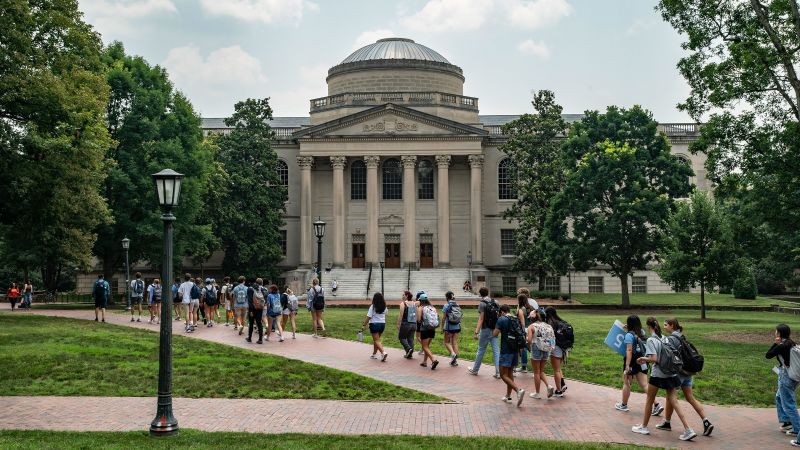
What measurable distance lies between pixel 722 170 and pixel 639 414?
54.0ft

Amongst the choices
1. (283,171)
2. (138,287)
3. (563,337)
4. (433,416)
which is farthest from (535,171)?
(433,416)

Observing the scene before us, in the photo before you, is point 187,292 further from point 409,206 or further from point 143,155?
point 409,206

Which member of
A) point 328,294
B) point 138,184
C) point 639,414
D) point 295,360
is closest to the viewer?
point 639,414

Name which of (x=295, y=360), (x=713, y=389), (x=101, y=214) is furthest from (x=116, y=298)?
(x=713, y=389)

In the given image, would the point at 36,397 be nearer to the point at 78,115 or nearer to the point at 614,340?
the point at 614,340

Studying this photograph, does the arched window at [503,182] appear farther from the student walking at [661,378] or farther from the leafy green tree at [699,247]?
the student walking at [661,378]

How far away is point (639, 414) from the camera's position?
1355 centimetres

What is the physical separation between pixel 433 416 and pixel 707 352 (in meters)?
11.9

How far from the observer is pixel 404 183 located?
5797cm

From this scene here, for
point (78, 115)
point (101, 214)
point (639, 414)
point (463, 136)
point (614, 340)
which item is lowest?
point (639, 414)

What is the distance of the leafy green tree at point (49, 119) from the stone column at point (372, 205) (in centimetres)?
2791

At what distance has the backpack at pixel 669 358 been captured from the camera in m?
11.5

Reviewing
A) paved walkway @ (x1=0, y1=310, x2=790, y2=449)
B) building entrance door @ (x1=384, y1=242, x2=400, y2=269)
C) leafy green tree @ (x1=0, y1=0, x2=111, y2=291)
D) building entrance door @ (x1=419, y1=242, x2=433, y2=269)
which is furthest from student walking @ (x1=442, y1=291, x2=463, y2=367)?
building entrance door @ (x1=419, y1=242, x2=433, y2=269)

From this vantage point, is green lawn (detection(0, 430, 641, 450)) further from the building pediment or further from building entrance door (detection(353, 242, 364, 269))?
building entrance door (detection(353, 242, 364, 269))
